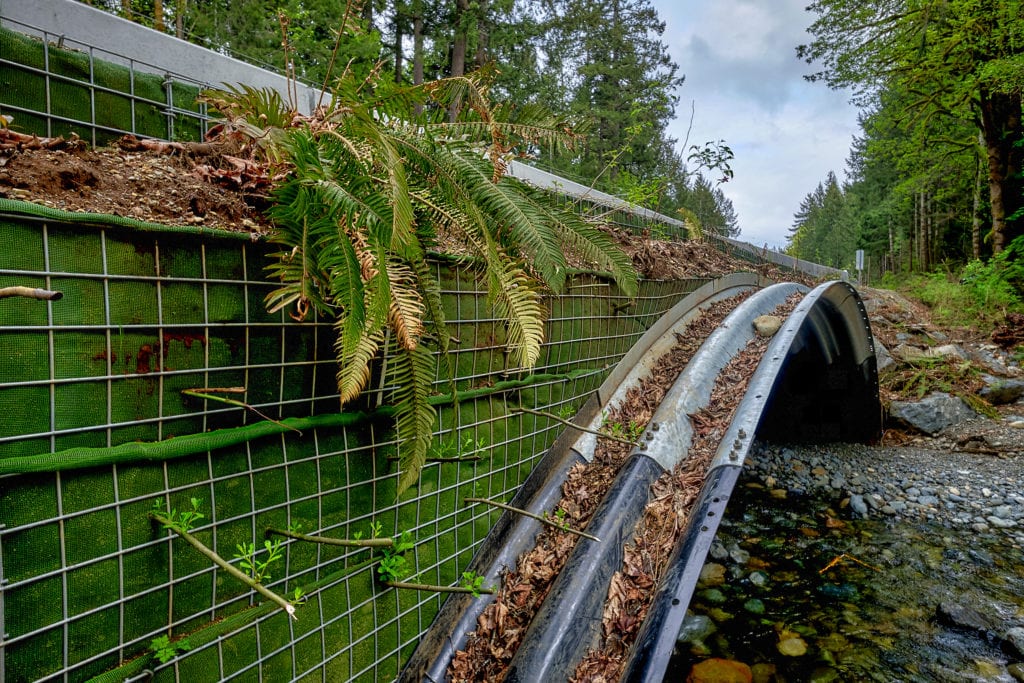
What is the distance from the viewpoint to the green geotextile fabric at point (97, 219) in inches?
41.7

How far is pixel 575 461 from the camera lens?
2.82 m

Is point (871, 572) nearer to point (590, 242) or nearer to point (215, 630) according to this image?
point (590, 242)

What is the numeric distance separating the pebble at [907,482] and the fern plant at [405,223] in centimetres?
418

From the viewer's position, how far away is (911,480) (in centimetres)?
493

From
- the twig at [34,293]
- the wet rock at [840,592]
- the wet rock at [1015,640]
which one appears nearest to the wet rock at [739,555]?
the wet rock at [840,592]

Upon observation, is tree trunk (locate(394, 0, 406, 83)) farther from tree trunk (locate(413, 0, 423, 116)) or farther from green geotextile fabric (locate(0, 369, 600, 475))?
green geotextile fabric (locate(0, 369, 600, 475))

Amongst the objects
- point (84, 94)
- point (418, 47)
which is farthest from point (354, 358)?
point (418, 47)

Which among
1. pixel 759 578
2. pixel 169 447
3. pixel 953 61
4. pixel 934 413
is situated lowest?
pixel 759 578

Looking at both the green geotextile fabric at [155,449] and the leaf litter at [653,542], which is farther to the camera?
the leaf litter at [653,542]

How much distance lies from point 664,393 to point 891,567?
2.09 m

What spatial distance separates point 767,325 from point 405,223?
157 inches

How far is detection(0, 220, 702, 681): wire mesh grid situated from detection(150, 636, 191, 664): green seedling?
0.01 m

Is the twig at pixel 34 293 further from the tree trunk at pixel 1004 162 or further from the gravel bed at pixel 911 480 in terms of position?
the tree trunk at pixel 1004 162

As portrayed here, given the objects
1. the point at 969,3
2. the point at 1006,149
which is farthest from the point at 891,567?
the point at 1006,149
